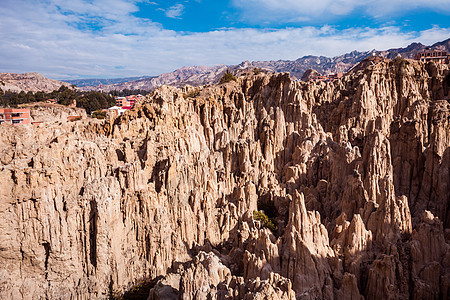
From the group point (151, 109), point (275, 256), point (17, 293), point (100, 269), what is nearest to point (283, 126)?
point (151, 109)

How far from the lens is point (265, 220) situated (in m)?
25.3

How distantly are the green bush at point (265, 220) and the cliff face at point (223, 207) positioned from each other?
0.26 meters

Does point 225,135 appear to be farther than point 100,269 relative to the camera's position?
Yes

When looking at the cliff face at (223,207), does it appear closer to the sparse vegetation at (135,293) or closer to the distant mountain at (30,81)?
the sparse vegetation at (135,293)

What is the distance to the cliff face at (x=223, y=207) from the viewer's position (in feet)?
52.9

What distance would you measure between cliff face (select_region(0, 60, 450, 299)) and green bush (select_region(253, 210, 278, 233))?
263 mm

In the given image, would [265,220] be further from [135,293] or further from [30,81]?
[30,81]

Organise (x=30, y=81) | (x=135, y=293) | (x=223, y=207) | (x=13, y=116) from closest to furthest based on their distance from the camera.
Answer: (x=135, y=293), (x=223, y=207), (x=13, y=116), (x=30, y=81)

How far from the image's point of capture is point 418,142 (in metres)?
28.8

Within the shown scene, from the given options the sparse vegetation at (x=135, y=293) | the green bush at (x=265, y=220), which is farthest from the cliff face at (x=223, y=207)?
the sparse vegetation at (x=135, y=293)

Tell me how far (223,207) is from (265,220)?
3.63 metres

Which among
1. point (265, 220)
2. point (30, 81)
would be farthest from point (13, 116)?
point (30, 81)

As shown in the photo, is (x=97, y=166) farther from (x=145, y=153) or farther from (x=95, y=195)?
(x=145, y=153)

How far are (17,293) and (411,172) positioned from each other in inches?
1229
